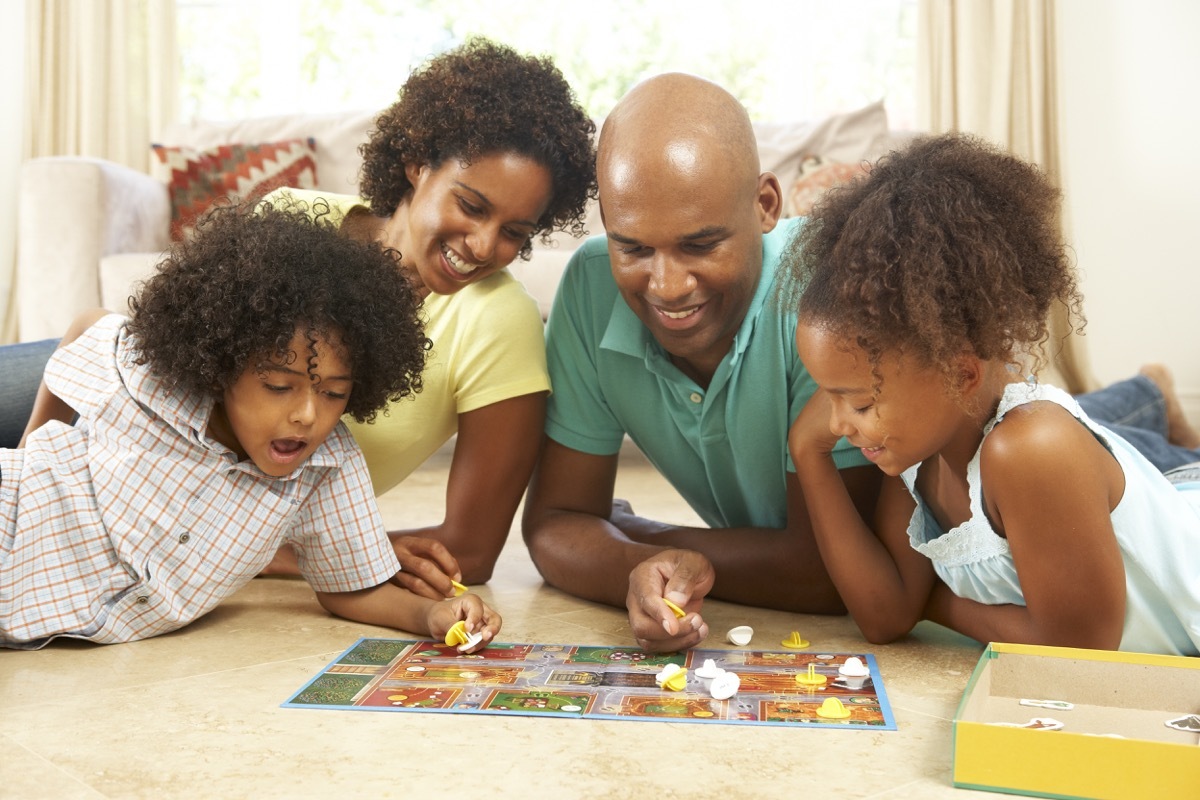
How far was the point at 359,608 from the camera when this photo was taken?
6.11 ft

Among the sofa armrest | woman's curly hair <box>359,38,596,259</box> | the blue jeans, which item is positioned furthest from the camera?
the sofa armrest

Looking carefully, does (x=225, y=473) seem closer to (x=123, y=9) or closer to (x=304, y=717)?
(x=304, y=717)

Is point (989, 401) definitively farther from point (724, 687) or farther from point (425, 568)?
point (425, 568)

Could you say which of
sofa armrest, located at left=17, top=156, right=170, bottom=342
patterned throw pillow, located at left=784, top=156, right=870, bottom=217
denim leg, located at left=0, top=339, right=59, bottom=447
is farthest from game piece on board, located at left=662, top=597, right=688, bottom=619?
sofa armrest, located at left=17, top=156, right=170, bottom=342

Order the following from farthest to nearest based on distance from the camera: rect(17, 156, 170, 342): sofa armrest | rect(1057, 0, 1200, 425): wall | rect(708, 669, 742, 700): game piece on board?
rect(1057, 0, 1200, 425): wall, rect(17, 156, 170, 342): sofa armrest, rect(708, 669, 742, 700): game piece on board

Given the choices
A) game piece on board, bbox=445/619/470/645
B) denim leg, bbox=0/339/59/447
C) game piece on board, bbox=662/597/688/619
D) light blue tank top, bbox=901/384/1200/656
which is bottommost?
game piece on board, bbox=445/619/470/645

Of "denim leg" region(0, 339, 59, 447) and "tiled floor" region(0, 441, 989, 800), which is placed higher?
"denim leg" region(0, 339, 59, 447)

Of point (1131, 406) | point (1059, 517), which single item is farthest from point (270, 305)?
point (1131, 406)

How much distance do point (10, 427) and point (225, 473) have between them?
0.74m

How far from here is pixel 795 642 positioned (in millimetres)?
1738

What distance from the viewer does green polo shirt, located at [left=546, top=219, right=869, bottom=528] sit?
1.87 meters

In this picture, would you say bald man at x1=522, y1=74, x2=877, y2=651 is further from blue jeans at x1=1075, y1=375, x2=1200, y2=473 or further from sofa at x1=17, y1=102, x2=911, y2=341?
sofa at x1=17, y1=102, x2=911, y2=341

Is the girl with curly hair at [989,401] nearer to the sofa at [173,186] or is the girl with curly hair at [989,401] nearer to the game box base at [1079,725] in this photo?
the game box base at [1079,725]

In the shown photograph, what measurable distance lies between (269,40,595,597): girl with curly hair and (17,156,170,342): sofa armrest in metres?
2.08
